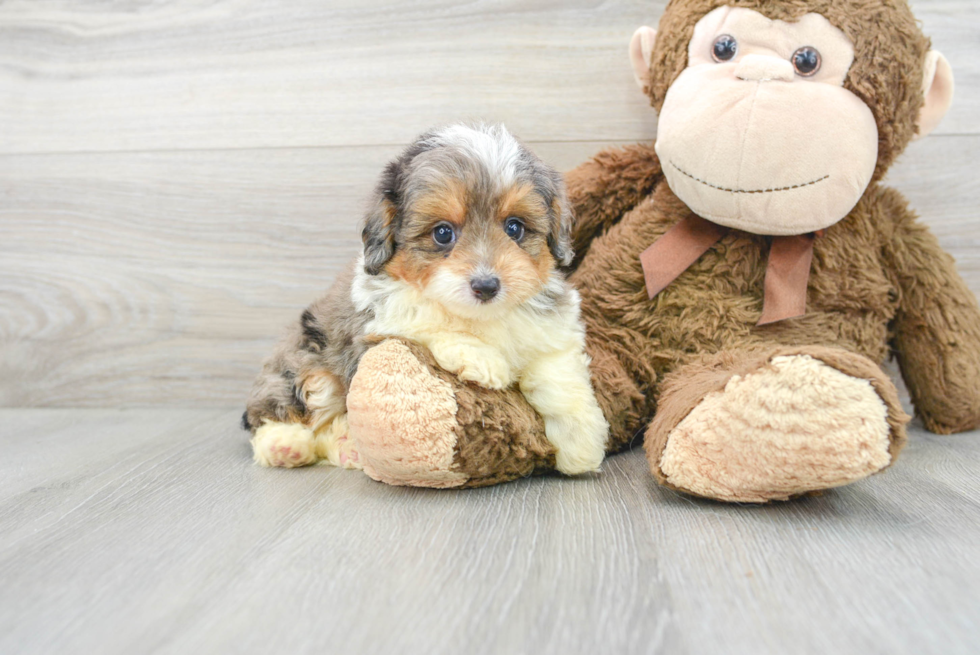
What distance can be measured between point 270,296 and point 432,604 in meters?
1.60

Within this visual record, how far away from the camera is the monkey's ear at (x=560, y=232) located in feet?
5.20

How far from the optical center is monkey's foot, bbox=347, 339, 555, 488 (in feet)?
4.71

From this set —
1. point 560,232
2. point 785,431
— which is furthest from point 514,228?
point 785,431

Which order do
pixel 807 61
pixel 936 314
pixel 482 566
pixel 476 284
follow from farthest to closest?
pixel 936 314, pixel 807 61, pixel 476 284, pixel 482 566

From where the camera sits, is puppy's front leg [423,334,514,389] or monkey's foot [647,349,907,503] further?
puppy's front leg [423,334,514,389]

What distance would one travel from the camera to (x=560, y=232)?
1.60 m

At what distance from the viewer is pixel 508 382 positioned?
153cm

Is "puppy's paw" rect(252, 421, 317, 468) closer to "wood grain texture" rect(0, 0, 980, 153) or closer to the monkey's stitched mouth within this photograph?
"wood grain texture" rect(0, 0, 980, 153)

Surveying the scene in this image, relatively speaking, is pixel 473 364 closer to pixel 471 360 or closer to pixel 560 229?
pixel 471 360

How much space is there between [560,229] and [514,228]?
0.14m

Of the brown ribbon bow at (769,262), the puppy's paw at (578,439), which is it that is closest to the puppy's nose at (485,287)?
the puppy's paw at (578,439)

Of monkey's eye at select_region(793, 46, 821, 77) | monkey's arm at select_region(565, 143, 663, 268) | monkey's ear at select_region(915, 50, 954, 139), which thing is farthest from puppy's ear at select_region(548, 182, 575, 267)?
monkey's ear at select_region(915, 50, 954, 139)

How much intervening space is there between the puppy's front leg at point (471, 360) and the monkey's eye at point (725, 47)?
36.3 inches

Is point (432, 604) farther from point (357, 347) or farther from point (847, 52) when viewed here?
point (847, 52)
